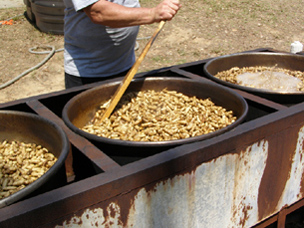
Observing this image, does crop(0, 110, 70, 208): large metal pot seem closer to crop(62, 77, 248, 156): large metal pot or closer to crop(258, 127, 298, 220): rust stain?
crop(62, 77, 248, 156): large metal pot

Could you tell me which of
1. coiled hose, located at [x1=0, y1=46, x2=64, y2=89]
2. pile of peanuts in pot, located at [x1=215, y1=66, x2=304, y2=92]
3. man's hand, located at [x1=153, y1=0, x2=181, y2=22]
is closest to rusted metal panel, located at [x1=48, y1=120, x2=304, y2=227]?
pile of peanuts in pot, located at [x1=215, y1=66, x2=304, y2=92]

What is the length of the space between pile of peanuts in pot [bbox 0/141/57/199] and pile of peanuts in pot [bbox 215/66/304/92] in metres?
1.46

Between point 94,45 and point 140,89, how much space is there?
526 mm

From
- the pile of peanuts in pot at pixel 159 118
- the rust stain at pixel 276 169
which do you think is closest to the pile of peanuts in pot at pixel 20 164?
the pile of peanuts in pot at pixel 159 118

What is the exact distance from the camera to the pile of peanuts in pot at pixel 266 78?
2.40 meters

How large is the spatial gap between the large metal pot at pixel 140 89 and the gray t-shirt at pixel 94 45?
0.45 m

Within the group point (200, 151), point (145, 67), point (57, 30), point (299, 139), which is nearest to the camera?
point (200, 151)

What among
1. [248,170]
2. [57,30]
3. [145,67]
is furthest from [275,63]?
[57,30]

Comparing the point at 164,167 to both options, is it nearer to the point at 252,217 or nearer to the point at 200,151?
the point at 200,151

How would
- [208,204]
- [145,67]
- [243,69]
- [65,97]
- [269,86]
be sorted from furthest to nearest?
[145,67] < [243,69] < [269,86] < [65,97] < [208,204]

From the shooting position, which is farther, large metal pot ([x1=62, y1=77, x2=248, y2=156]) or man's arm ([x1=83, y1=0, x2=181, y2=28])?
man's arm ([x1=83, y1=0, x2=181, y2=28])

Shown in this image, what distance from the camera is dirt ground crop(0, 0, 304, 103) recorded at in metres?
6.71

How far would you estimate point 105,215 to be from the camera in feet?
4.28

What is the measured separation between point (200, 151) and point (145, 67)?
5599mm
